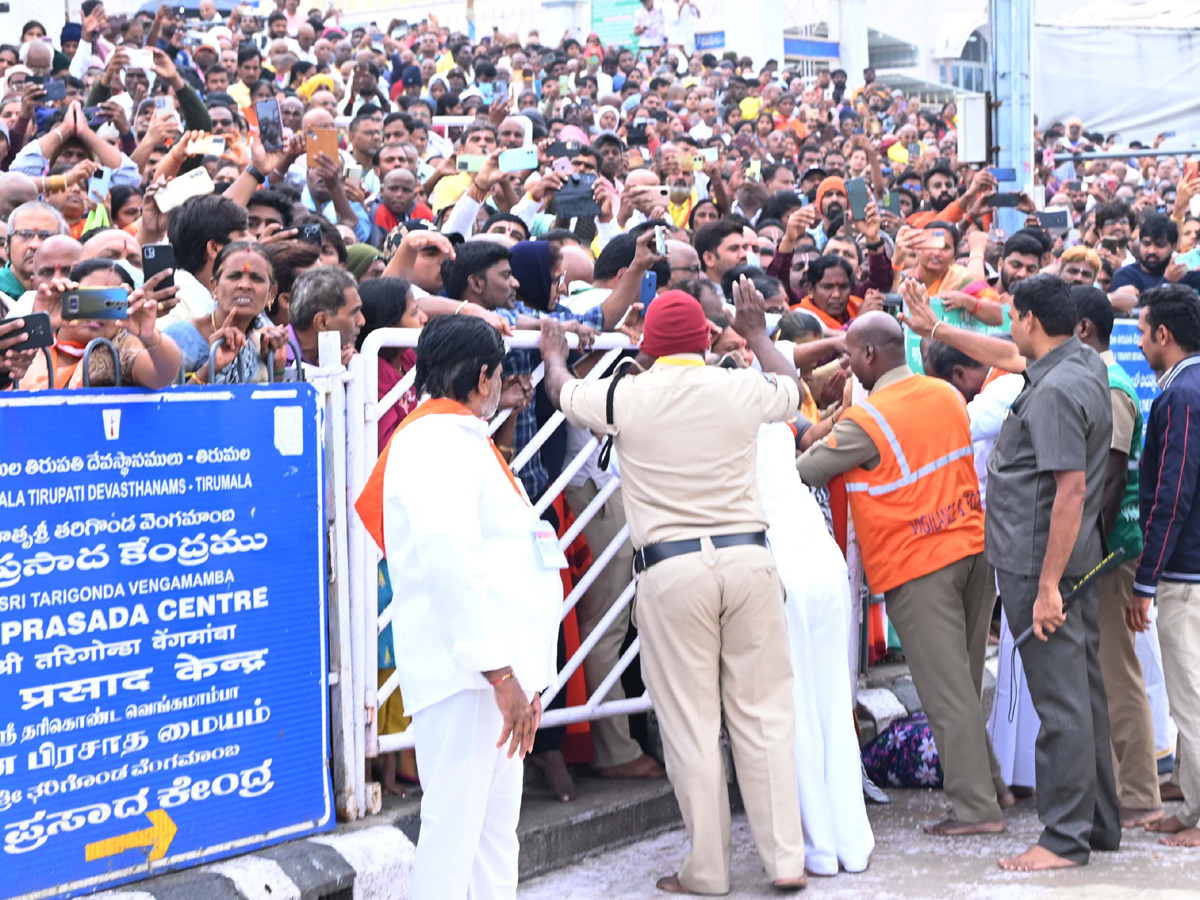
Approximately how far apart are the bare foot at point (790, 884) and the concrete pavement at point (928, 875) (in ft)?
0.12

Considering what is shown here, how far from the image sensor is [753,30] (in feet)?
98.9

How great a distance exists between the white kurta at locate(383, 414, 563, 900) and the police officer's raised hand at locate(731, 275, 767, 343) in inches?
73.2

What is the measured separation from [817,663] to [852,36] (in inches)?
1130

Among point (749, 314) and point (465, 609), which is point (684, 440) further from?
point (465, 609)

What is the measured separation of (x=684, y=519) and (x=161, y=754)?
6.09 feet

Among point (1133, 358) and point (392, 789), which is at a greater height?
point (1133, 358)

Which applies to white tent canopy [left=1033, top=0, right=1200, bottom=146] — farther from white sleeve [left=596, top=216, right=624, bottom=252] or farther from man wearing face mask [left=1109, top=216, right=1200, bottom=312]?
white sleeve [left=596, top=216, right=624, bottom=252]

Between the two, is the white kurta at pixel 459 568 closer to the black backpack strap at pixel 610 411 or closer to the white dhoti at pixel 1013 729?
the black backpack strap at pixel 610 411

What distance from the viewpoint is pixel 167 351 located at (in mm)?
4184

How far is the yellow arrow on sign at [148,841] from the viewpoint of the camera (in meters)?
4.14

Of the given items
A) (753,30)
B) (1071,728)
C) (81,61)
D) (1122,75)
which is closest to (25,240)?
(1071,728)

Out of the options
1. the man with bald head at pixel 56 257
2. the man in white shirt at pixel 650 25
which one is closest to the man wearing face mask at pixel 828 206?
the man with bald head at pixel 56 257

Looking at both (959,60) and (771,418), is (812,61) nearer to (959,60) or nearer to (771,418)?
(959,60)

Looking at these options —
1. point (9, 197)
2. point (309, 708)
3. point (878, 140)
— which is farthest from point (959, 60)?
point (309, 708)
